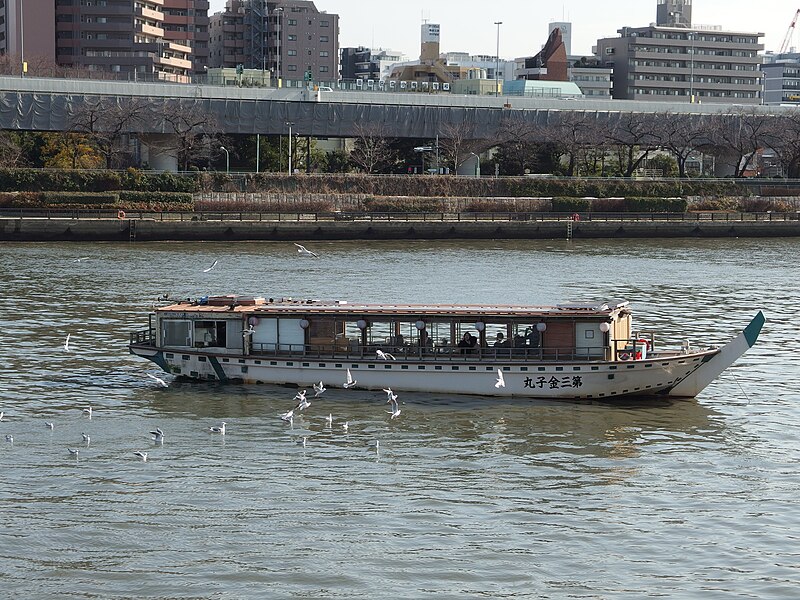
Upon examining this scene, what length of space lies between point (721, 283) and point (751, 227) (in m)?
34.6

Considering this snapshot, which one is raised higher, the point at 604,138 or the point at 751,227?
the point at 604,138

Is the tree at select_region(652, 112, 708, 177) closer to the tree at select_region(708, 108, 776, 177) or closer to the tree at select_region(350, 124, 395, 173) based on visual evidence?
the tree at select_region(708, 108, 776, 177)

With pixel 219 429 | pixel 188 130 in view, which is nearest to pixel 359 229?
pixel 188 130

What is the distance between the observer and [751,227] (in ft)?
319

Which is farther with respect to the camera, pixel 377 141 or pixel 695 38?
pixel 695 38

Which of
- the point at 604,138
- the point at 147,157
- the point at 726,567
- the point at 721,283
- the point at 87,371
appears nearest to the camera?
the point at 726,567

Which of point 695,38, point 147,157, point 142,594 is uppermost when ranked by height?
point 695,38

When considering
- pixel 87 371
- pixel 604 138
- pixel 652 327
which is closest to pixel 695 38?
pixel 604 138

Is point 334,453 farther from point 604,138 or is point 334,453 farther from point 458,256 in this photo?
point 604,138

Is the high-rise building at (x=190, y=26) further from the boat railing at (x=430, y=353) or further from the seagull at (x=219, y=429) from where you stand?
the seagull at (x=219, y=429)

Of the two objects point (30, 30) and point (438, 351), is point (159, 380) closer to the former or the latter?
point (438, 351)

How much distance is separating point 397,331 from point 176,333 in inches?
256

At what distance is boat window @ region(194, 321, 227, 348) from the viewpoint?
3656 cm

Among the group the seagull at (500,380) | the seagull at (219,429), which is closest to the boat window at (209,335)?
the seagull at (219,429)
